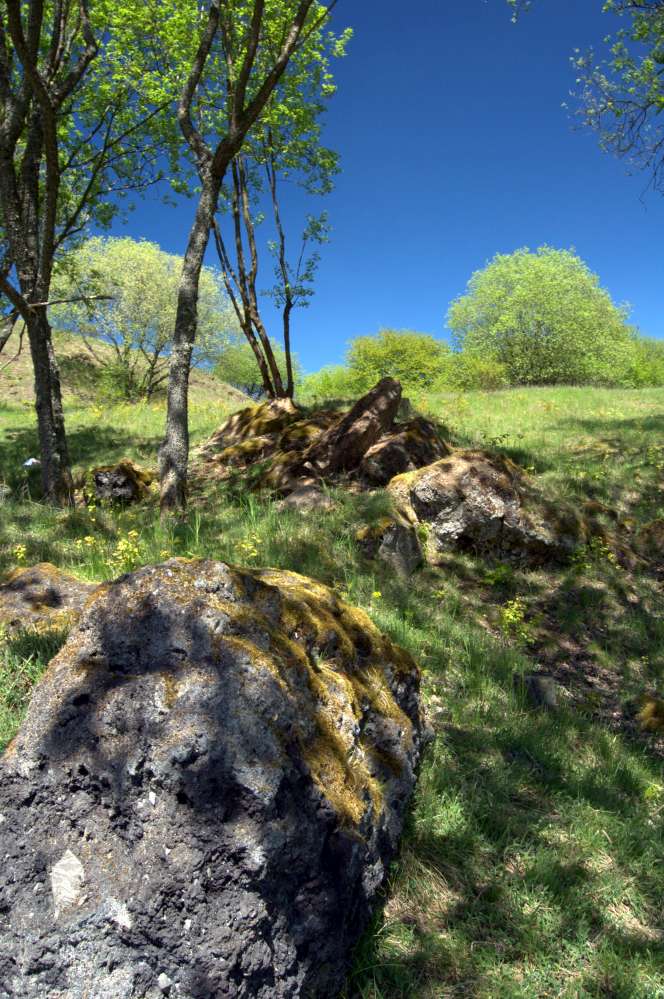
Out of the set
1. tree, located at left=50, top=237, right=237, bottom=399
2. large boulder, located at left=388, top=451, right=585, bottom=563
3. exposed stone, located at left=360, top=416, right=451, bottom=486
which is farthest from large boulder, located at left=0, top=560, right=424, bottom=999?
tree, located at left=50, top=237, right=237, bottom=399

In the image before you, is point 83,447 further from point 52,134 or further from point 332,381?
point 332,381

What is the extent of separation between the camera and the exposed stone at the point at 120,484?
914cm

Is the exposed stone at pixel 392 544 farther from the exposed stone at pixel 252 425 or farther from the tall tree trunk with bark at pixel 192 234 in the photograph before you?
the exposed stone at pixel 252 425

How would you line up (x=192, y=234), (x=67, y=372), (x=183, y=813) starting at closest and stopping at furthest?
(x=183, y=813), (x=192, y=234), (x=67, y=372)

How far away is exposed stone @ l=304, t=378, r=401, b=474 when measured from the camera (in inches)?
362

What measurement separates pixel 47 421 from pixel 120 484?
1406 mm

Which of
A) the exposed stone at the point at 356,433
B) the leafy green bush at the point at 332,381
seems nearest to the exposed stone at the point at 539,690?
the exposed stone at the point at 356,433

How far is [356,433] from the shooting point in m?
9.28

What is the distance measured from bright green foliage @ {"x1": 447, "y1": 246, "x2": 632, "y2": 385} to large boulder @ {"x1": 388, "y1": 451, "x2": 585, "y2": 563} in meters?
37.6

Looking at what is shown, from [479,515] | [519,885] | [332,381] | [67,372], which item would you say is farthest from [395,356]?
[519,885]

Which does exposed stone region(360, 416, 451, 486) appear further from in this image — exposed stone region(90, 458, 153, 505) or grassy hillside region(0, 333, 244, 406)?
grassy hillside region(0, 333, 244, 406)

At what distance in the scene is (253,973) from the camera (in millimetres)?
1914

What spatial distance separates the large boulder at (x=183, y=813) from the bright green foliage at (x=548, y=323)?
43498 mm

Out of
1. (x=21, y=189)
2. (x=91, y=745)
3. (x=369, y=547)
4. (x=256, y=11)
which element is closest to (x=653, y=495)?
(x=369, y=547)
